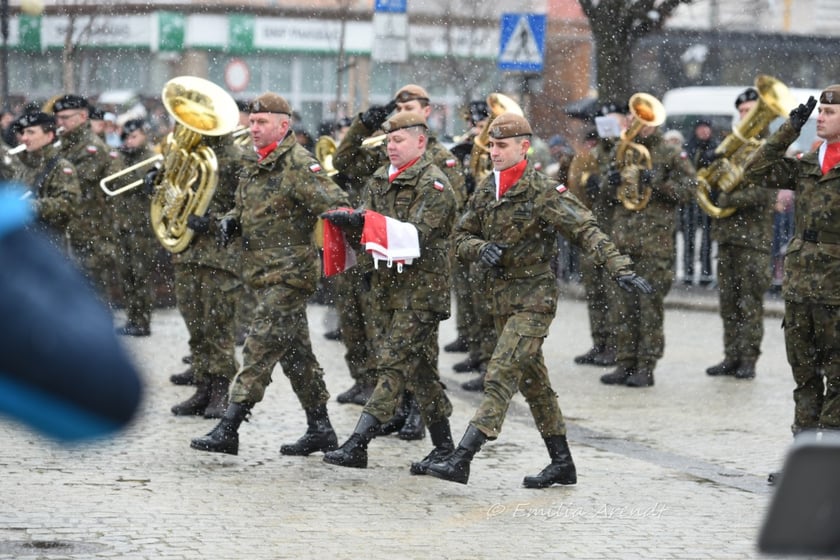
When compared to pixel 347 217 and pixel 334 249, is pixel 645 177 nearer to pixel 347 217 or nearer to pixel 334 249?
pixel 334 249

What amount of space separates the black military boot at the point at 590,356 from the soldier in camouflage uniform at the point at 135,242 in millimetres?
3874

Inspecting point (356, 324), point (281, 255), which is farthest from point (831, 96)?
point (356, 324)

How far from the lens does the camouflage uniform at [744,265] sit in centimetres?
1195

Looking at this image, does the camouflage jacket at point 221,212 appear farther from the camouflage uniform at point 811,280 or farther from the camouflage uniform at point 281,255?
the camouflage uniform at point 811,280

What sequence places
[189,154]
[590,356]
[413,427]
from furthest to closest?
[590,356] → [189,154] → [413,427]

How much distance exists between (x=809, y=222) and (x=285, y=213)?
8.58 ft

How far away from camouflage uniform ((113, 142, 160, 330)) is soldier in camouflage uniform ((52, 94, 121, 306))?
162 mm

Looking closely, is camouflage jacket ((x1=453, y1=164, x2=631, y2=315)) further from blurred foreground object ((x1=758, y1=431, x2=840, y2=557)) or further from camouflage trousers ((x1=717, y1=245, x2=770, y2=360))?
blurred foreground object ((x1=758, y1=431, x2=840, y2=557))

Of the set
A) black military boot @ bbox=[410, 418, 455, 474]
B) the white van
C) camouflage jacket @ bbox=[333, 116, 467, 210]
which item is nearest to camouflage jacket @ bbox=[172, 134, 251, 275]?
camouflage jacket @ bbox=[333, 116, 467, 210]

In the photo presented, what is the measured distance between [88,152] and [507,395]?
6.32 metres

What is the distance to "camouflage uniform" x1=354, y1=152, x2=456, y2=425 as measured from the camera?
7.77 m

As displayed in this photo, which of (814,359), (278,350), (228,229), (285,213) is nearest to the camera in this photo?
(814,359)

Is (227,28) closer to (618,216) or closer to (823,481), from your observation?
(618,216)

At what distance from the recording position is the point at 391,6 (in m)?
17.2
